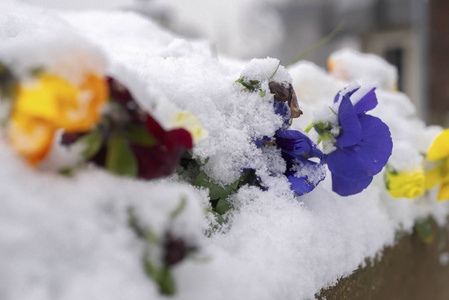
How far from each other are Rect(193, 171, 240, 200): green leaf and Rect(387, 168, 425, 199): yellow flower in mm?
271

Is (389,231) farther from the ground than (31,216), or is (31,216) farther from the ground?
(31,216)

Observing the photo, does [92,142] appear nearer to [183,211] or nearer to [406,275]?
[183,211]

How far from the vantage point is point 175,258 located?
0.77 ft

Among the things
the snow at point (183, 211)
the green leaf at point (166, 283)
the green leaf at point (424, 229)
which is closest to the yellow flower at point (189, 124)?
the snow at point (183, 211)

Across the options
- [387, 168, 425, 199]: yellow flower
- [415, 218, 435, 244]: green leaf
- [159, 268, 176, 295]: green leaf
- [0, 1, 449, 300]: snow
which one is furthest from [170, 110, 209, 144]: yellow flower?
[415, 218, 435, 244]: green leaf

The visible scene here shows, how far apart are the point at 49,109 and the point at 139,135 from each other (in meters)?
0.06

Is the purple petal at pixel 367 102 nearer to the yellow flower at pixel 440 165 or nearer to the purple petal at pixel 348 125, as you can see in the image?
the purple petal at pixel 348 125

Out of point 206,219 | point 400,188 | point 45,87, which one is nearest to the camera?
point 45,87

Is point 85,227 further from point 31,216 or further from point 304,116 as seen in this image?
point 304,116

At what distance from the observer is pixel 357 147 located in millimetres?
404

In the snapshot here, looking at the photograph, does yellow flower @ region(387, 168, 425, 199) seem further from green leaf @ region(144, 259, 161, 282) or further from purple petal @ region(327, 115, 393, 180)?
green leaf @ region(144, 259, 161, 282)

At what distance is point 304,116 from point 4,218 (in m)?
0.41

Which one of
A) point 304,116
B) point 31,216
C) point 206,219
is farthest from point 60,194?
point 304,116

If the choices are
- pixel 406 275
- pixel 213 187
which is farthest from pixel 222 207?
pixel 406 275
